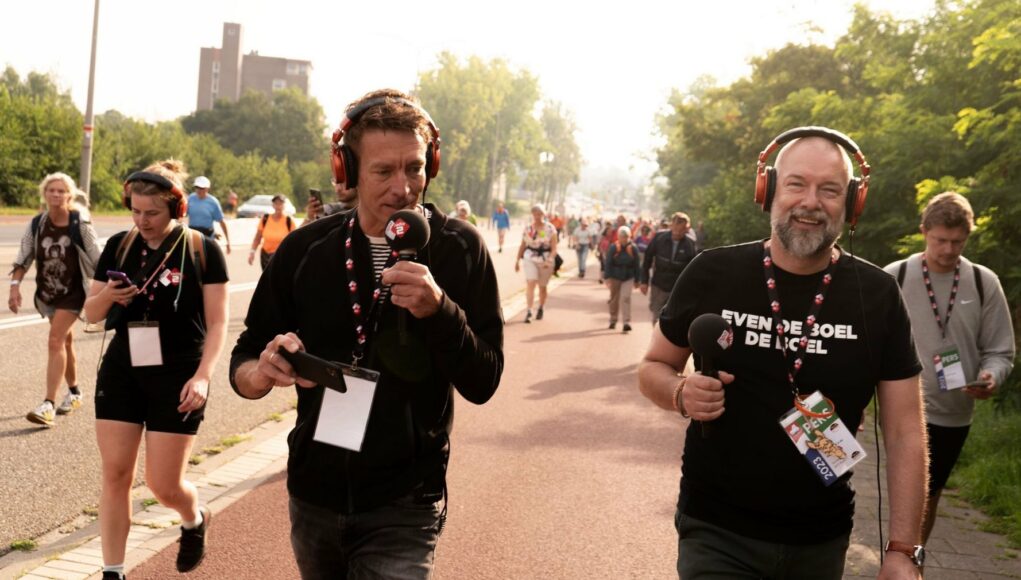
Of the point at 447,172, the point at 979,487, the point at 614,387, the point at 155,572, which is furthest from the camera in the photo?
the point at 447,172

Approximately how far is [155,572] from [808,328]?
11.7 feet

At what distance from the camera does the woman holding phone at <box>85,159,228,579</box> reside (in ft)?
14.3

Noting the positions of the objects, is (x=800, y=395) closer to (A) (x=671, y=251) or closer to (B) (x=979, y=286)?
(B) (x=979, y=286)

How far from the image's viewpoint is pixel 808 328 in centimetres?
277

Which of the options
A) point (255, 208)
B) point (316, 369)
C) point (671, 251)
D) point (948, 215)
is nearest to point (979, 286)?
point (948, 215)

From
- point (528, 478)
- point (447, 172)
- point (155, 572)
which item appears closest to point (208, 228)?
point (528, 478)

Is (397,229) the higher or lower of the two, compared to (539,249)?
higher

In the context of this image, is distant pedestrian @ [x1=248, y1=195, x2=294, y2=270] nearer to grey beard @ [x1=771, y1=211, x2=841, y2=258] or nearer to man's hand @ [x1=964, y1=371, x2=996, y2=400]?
man's hand @ [x1=964, y1=371, x2=996, y2=400]

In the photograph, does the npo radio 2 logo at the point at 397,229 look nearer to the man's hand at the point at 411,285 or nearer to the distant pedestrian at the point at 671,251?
the man's hand at the point at 411,285

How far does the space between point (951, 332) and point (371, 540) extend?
350cm

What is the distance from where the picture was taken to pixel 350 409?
8.63 feet

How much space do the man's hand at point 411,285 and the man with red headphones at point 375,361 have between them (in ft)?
0.47

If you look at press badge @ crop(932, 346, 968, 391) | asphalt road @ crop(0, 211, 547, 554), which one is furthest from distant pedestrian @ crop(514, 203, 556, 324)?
press badge @ crop(932, 346, 968, 391)

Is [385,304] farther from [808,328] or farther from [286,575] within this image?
[286,575]
